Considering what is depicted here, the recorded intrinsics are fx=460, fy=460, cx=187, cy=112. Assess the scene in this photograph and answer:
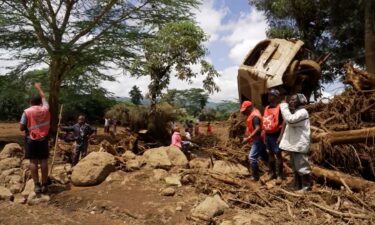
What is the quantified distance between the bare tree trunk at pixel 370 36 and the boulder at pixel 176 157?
7898 mm

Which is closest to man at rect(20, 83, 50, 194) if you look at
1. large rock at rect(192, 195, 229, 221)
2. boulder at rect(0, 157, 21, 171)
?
boulder at rect(0, 157, 21, 171)

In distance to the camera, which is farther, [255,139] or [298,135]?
[255,139]

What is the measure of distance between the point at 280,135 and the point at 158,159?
8.24 ft

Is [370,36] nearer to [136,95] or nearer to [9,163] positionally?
[9,163]

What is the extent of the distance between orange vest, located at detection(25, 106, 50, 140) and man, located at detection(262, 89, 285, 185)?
11.5 ft

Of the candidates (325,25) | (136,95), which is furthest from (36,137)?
(136,95)

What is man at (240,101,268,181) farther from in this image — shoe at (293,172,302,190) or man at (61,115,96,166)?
man at (61,115,96,166)

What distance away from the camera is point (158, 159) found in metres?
8.41

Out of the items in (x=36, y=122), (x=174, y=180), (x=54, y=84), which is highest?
(x=54, y=84)

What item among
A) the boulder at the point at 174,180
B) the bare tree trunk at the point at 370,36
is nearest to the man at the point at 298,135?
the boulder at the point at 174,180

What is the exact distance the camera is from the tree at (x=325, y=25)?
18.4 metres

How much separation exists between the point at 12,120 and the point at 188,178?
26.0 metres

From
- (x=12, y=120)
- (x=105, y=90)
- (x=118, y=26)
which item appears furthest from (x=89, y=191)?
(x=12, y=120)

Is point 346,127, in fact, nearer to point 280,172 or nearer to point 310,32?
point 280,172
